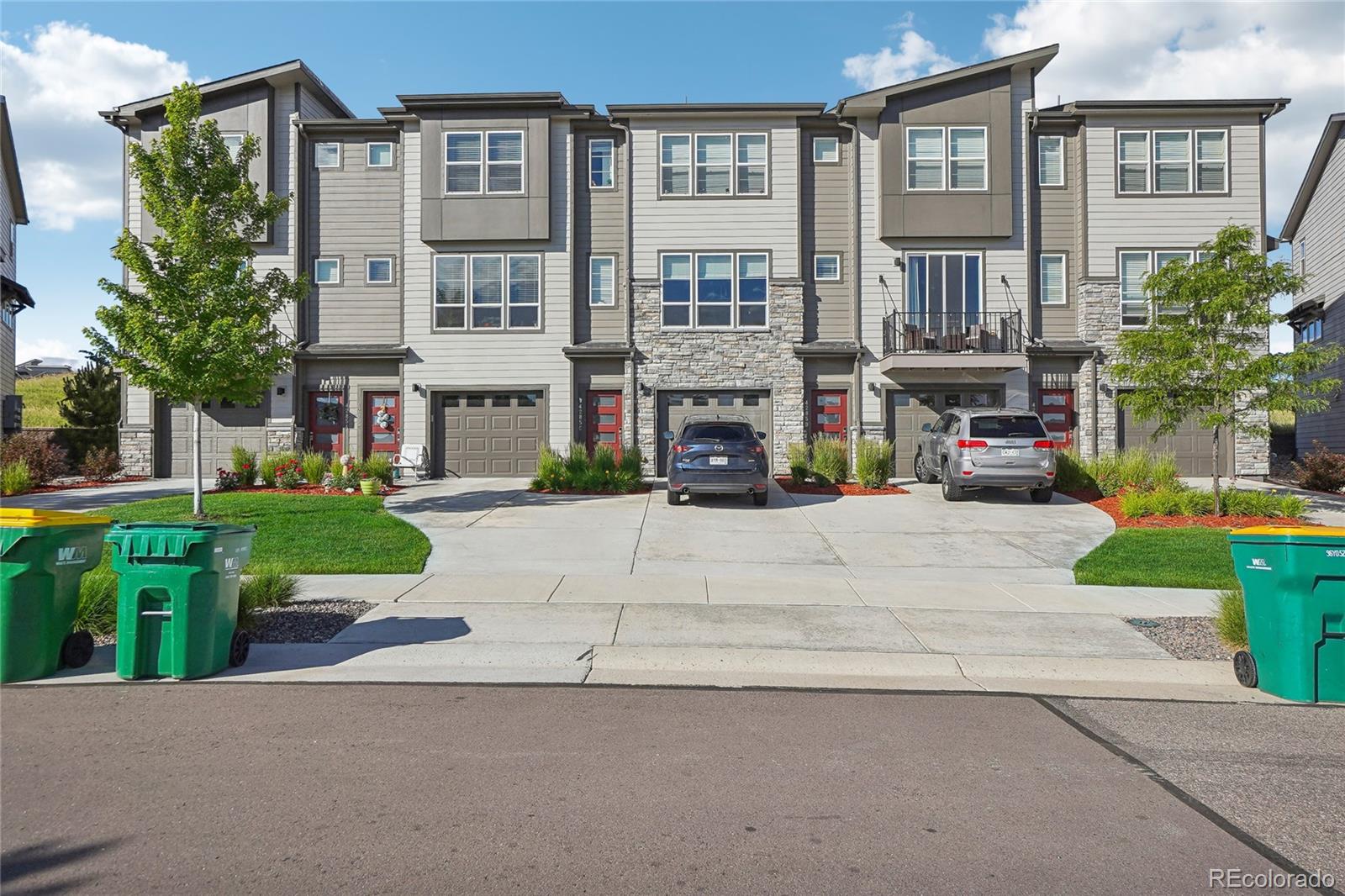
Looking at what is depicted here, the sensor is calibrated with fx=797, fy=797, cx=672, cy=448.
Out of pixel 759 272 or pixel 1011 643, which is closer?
pixel 1011 643

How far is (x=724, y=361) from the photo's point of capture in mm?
21016

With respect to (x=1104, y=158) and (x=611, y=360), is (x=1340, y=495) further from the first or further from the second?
(x=611, y=360)

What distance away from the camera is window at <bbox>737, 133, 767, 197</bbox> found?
830 inches

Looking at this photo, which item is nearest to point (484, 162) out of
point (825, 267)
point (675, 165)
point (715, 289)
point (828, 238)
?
point (675, 165)

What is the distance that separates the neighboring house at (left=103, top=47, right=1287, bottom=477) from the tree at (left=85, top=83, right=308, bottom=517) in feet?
24.6

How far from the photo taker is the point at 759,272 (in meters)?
21.1

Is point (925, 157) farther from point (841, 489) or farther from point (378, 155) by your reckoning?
point (378, 155)

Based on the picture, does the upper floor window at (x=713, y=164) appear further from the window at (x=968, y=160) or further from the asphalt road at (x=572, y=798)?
the asphalt road at (x=572, y=798)

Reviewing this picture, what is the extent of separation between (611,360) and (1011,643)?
15.3m

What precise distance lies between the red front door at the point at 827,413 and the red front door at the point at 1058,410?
5.24 meters

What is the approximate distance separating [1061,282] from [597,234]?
40.9ft

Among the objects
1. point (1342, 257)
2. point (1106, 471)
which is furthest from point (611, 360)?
point (1342, 257)

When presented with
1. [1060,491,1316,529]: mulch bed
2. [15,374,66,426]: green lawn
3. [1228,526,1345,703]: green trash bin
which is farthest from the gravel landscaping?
Answer: [15,374,66,426]: green lawn

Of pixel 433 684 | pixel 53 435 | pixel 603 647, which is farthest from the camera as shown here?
pixel 53 435
